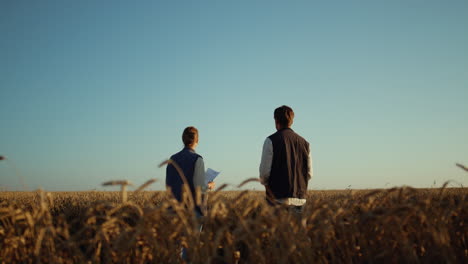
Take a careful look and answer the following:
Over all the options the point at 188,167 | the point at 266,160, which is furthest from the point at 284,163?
the point at 188,167

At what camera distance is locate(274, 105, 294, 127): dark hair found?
5.45m

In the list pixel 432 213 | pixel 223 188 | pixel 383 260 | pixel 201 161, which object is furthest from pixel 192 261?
pixel 201 161

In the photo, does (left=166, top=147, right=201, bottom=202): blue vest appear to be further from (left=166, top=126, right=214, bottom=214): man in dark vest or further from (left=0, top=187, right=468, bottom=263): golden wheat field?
(left=0, top=187, right=468, bottom=263): golden wheat field

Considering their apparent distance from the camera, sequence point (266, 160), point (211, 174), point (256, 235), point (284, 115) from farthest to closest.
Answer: point (211, 174), point (284, 115), point (266, 160), point (256, 235)

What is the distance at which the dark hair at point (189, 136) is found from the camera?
546 centimetres

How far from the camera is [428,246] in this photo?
248cm

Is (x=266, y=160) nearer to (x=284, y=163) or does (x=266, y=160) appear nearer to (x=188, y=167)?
(x=284, y=163)

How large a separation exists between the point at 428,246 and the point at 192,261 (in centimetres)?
159

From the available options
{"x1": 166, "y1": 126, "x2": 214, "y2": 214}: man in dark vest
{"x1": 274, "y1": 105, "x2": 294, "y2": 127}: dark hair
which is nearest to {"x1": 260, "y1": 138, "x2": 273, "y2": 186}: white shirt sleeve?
{"x1": 274, "y1": 105, "x2": 294, "y2": 127}: dark hair

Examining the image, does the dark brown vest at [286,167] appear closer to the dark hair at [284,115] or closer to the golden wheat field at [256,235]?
the dark hair at [284,115]

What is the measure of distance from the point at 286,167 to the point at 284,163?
64mm

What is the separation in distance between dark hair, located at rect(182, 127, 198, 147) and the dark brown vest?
112 centimetres

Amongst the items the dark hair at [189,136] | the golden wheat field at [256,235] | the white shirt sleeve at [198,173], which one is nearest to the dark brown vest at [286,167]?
the white shirt sleeve at [198,173]

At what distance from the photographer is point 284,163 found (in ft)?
17.5
